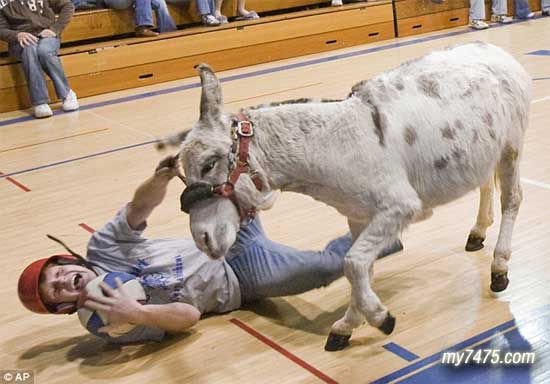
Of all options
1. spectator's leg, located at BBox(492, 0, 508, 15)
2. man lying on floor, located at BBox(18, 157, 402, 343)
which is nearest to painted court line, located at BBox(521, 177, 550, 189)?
man lying on floor, located at BBox(18, 157, 402, 343)

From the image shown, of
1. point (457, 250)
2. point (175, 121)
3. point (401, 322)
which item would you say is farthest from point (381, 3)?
point (401, 322)

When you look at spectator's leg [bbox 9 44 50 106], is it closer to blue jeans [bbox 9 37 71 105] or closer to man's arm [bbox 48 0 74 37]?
blue jeans [bbox 9 37 71 105]

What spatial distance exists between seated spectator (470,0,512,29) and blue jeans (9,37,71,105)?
6303 millimetres

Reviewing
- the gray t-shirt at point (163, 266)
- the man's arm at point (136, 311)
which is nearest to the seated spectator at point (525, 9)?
the gray t-shirt at point (163, 266)

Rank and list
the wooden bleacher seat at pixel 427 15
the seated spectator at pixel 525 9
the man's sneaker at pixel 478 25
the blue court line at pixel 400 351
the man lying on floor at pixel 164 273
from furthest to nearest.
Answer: the seated spectator at pixel 525 9
the wooden bleacher seat at pixel 427 15
the man's sneaker at pixel 478 25
the man lying on floor at pixel 164 273
the blue court line at pixel 400 351

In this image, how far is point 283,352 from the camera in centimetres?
294

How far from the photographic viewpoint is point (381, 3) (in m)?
11.3

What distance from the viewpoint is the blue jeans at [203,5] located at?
10.1 m

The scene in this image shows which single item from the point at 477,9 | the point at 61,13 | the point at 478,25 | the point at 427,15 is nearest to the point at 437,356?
the point at 61,13

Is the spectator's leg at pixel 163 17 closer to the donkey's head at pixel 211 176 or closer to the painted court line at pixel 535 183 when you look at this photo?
the painted court line at pixel 535 183

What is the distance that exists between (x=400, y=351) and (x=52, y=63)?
652 cm

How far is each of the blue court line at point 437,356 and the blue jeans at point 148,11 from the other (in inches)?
304

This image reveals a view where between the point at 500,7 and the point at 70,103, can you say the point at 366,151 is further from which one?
the point at 500,7

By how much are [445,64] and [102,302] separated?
5.37ft
